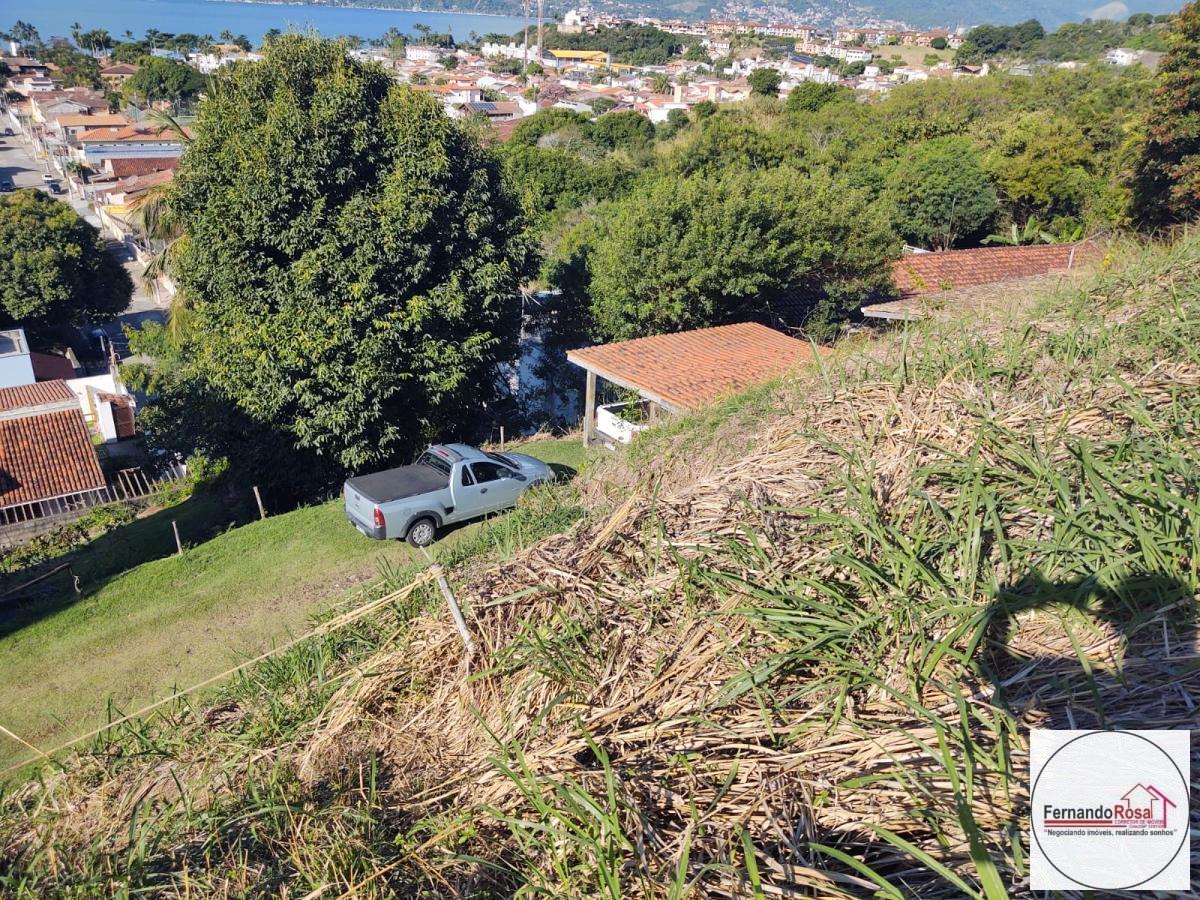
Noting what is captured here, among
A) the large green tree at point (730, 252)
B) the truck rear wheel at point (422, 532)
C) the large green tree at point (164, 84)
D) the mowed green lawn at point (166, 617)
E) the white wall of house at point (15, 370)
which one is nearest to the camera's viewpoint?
the mowed green lawn at point (166, 617)

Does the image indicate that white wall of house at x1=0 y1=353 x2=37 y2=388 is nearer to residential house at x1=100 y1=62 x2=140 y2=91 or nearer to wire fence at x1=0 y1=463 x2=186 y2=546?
wire fence at x1=0 y1=463 x2=186 y2=546

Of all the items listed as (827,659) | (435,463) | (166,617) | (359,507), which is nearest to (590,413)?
(435,463)

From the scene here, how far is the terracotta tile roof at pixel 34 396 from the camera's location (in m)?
17.7

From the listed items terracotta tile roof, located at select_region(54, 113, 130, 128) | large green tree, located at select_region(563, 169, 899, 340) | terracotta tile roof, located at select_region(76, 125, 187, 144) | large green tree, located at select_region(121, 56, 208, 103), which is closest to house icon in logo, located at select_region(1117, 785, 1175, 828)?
large green tree, located at select_region(563, 169, 899, 340)

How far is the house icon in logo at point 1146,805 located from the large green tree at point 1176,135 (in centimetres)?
1748

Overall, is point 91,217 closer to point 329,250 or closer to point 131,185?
point 131,185

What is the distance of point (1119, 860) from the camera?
87.0 inches

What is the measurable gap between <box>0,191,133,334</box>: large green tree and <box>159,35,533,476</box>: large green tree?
22.9m

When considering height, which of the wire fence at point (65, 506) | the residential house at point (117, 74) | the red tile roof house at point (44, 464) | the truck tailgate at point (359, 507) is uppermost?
the residential house at point (117, 74)

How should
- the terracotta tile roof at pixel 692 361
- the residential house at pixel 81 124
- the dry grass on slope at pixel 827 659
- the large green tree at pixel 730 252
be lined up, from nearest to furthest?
1. the dry grass on slope at pixel 827 659
2. the terracotta tile roof at pixel 692 361
3. the large green tree at pixel 730 252
4. the residential house at pixel 81 124

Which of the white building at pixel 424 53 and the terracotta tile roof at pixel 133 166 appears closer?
the terracotta tile roof at pixel 133 166

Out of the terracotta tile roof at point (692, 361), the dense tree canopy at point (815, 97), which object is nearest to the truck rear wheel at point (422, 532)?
the terracotta tile roof at point (692, 361)

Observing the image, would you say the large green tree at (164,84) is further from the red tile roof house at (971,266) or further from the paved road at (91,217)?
the red tile roof house at (971,266)

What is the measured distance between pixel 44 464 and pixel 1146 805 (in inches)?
728
